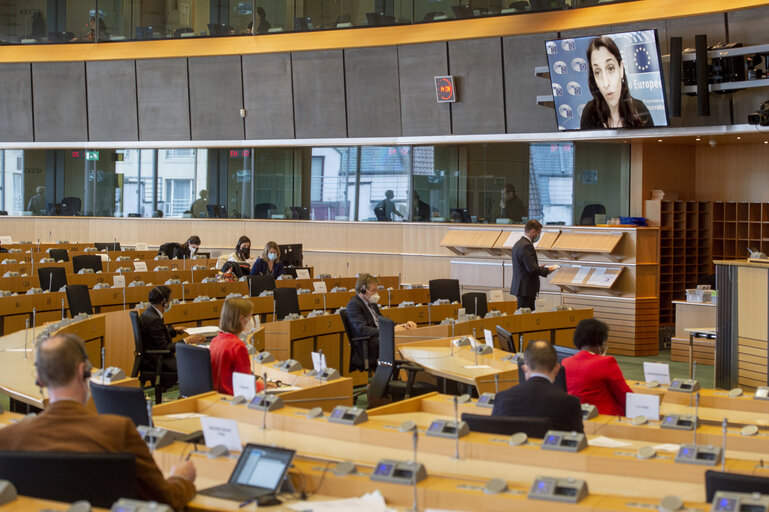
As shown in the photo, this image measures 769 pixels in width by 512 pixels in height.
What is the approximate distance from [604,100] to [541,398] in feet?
28.8

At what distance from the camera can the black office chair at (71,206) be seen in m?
19.5

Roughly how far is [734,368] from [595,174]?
5.18m

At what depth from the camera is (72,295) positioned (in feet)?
29.0

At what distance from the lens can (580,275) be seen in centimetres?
1269

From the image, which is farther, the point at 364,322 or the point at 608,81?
the point at 608,81

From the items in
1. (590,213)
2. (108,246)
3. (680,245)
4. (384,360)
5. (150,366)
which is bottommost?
(150,366)

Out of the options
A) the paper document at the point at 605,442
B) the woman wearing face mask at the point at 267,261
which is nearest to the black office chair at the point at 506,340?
the paper document at the point at 605,442

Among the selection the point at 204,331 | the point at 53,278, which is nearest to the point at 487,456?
the point at 204,331

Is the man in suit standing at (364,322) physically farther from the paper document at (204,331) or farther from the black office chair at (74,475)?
Answer: the black office chair at (74,475)

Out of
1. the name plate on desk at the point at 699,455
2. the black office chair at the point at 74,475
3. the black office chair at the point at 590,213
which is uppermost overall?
the black office chair at the point at 590,213

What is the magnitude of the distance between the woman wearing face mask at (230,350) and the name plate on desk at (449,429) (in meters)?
1.97

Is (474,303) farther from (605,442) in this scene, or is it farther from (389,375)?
(605,442)

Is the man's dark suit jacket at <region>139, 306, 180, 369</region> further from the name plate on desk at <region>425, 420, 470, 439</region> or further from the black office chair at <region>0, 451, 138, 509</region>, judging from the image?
the black office chair at <region>0, 451, 138, 509</region>

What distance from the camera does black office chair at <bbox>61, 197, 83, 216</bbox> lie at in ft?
64.0
